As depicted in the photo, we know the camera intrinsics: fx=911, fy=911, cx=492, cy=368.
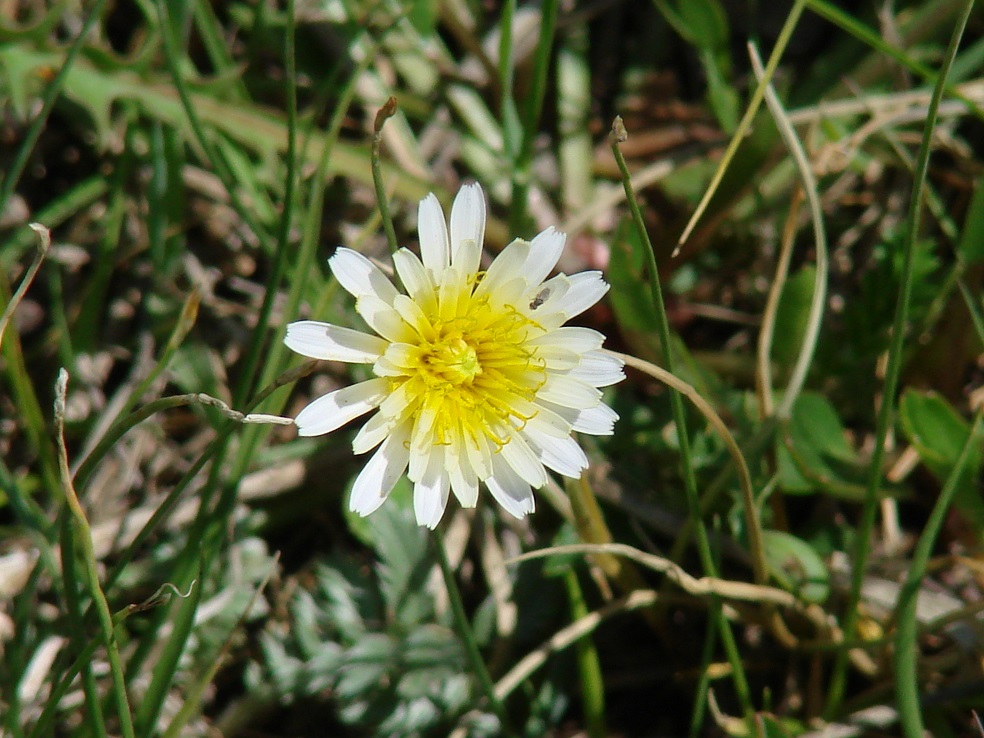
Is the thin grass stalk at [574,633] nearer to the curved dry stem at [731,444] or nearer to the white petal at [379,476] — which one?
the curved dry stem at [731,444]

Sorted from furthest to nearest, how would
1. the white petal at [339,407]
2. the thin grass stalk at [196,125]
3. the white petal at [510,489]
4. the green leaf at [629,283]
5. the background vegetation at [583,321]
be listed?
the green leaf at [629,283], the background vegetation at [583,321], the thin grass stalk at [196,125], the white petal at [510,489], the white petal at [339,407]

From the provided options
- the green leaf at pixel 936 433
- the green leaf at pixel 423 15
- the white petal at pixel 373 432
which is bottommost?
the green leaf at pixel 936 433

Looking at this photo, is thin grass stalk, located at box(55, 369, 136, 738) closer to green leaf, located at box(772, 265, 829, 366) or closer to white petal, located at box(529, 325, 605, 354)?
white petal, located at box(529, 325, 605, 354)

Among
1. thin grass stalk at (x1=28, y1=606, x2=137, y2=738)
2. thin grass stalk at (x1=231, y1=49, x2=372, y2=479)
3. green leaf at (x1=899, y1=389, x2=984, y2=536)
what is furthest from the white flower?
green leaf at (x1=899, y1=389, x2=984, y2=536)

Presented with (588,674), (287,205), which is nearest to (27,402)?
(287,205)

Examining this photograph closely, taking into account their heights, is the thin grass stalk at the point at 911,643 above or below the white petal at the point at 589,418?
below

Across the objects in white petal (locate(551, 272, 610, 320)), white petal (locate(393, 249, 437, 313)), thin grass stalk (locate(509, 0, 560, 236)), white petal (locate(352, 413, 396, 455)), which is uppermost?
thin grass stalk (locate(509, 0, 560, 236))

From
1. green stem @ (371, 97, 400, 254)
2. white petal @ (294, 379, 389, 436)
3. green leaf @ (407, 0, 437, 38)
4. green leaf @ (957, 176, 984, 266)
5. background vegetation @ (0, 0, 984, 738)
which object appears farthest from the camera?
green leaf @ (407, 0, 437, 38)

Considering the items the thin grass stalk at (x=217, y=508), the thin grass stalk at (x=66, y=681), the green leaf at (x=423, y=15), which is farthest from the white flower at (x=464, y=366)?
the green leaf at (x=423, y=15)
